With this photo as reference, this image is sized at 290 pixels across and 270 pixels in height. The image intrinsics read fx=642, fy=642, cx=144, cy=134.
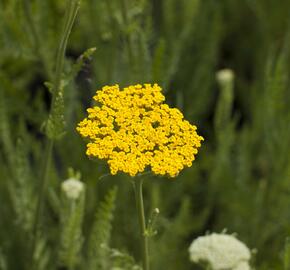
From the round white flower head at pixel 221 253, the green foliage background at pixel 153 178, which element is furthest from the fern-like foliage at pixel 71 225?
the round white flower head at pixel 221 253

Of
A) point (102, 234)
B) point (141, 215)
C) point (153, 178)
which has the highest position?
point (153, 178)

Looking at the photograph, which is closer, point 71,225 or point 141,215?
point 141,215

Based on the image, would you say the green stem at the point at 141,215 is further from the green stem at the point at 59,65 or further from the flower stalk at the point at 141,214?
the green stem at the point at 59,65

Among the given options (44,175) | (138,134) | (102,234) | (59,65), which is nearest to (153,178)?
(102,234)

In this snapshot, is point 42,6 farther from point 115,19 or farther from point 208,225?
point 208,225

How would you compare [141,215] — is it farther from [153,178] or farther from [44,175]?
[153,178]

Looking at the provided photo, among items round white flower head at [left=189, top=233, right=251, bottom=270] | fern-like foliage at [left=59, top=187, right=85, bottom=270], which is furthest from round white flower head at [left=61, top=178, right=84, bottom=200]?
round white flower head at [left=189, top=233, right=251, bottom=270]

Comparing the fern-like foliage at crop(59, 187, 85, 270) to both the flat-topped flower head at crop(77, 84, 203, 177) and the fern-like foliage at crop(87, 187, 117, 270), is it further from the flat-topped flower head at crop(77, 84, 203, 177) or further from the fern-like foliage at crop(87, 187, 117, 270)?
the flat-topped flower head at crop(77, 84, 203, 177)

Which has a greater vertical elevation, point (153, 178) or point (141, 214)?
point (153, 178)

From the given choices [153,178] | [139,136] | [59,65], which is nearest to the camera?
[139,136]
